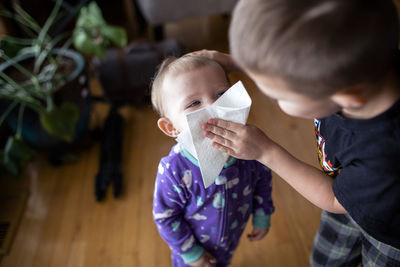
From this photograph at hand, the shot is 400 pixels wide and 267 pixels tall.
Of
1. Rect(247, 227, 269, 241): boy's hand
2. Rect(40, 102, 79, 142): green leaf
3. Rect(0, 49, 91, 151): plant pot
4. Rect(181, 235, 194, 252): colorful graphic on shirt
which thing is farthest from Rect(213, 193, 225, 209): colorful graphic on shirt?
Rect(0, 49, 91, 151): plant pot

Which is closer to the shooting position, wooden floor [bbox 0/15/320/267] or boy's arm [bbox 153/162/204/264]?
boy's arm [bbox 153/162/204/264]

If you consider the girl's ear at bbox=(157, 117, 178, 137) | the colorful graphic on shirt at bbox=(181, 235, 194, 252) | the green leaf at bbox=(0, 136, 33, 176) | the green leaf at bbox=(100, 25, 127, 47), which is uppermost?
the girl's ear at bbox=(157, 117, 178, 137)

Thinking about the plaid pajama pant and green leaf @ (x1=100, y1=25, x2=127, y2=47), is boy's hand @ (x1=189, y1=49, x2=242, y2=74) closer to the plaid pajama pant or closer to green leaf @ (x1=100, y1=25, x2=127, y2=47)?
the plaid pajama pant

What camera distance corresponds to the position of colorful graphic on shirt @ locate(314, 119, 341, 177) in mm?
566

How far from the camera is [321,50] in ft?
1.09

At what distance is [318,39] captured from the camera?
1.08 ft

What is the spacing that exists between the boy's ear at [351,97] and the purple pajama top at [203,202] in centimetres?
28

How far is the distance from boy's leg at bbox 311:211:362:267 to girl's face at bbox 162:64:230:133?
470 millimetres

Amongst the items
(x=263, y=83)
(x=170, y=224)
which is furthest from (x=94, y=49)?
(x=263, y=83)

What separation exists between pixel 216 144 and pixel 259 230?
1.35 ft

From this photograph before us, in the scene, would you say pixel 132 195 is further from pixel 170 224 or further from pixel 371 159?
pixel 371 159

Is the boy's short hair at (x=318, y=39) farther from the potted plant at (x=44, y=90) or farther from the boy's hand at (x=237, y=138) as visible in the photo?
the potted plant at (x=44, y=90)

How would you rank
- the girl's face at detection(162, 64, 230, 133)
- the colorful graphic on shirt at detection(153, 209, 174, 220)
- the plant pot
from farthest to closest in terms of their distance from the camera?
the plant pot → the colorful graphic on shirt at detection(153, 209, 174, 220) → the girl's face at detection(162, 64, 230, 133)

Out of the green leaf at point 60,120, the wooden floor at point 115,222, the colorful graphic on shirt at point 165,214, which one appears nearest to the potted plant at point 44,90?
the green leaf at point 60,120
